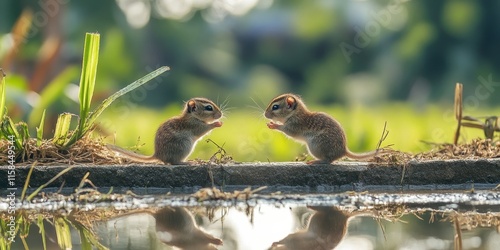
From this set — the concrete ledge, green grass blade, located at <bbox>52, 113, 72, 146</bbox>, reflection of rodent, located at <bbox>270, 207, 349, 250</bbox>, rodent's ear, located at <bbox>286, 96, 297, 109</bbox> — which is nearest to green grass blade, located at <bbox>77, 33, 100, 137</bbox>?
green grass blade, located at <bbox>52, 113, 72, 146</bbox>

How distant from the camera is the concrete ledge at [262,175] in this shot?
5418mm

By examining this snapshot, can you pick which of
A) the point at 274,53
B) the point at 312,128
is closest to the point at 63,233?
the point at 312,128

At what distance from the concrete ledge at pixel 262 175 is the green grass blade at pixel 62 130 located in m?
0.42

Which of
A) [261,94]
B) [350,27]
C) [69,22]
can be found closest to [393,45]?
[350,27]

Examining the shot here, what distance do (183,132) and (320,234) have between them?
215 cm

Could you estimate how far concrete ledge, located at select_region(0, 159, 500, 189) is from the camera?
5418 mm

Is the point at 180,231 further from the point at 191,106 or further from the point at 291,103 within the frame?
the point at 291,103

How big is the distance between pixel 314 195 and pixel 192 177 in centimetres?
72

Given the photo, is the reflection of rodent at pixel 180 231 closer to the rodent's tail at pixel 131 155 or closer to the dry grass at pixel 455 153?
the rodent's tail at pixel 131 155

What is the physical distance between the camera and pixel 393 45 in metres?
11.7

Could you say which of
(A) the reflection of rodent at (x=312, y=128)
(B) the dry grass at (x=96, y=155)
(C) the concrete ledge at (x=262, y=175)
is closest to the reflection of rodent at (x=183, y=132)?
(B) the dry grass at (x=96, y=155)

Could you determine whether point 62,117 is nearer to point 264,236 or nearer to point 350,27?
point 264,236

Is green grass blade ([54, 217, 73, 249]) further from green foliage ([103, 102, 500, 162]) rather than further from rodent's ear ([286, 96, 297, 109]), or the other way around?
rodent's ear ([286, 96, 297, 109])

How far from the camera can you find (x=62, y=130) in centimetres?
589
